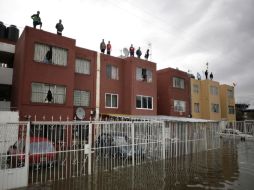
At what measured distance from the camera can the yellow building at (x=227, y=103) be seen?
43.3 metres

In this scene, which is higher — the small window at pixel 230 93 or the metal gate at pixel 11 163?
the small window at pixel 230 93

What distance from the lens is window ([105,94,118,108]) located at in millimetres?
23953

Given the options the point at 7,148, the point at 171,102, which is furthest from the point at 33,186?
the point at 171,102

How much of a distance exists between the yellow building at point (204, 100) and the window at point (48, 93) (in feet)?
75.5

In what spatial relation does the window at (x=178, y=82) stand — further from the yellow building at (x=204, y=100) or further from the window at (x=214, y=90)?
the window at (x=214, y=90)

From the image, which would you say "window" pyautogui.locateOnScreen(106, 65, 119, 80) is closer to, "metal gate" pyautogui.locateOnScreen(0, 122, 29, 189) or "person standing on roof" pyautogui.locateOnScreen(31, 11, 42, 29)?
"person standing on roof" pyautogui.locateOnScreen(31, 11, 42, 29)

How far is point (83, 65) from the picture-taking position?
2248 cm

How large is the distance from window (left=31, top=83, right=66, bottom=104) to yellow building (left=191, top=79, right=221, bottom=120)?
2300cm

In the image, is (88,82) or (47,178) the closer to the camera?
(47,178)

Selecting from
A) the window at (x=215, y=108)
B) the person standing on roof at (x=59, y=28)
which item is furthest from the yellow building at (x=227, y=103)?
the person standing on roof at (x=59, y=28)

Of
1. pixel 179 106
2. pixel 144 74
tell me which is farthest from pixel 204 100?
pixel 144 74

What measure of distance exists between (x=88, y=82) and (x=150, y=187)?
15.1m

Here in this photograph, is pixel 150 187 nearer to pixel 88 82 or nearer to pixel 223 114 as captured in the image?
pixel 88 82

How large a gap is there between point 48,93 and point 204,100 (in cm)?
2718
